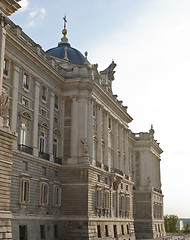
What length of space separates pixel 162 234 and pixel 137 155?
64.5ft

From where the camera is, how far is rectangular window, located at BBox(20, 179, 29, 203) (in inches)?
1506

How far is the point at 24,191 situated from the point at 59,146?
434 inches

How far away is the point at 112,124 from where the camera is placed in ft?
203

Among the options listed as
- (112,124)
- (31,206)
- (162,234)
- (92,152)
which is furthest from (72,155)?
(162,234)

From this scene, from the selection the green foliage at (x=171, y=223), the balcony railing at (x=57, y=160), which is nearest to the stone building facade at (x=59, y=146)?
the balcony railing at (x=57, y=160)

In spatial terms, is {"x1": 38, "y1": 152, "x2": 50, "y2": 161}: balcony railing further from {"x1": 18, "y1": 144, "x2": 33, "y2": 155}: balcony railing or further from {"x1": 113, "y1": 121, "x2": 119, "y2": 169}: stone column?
{"x1": 113, "y1": 121, "x2": 119, "y2": 169}: stone column

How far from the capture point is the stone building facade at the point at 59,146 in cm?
3788

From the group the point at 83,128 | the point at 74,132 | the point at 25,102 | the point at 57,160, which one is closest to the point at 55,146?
the point at 57,160

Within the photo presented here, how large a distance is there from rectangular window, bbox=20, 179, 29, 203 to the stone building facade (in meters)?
0.10

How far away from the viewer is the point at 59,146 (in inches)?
1938

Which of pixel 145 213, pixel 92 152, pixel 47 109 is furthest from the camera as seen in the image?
pixel 145 213

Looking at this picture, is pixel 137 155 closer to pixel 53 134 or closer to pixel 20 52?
pixel 53 134

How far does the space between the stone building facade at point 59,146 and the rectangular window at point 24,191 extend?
0.32ft

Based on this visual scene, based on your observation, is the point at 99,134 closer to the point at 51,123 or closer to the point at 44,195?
the point at 51,123
